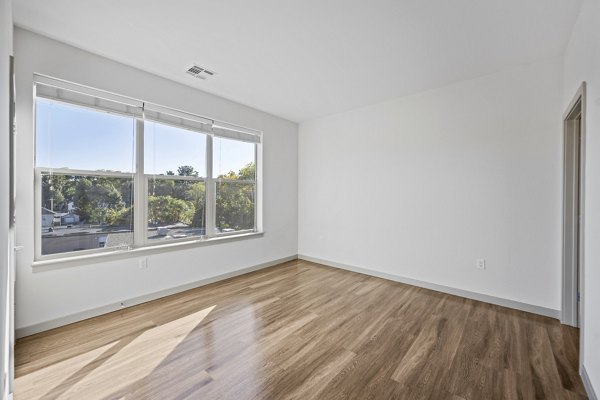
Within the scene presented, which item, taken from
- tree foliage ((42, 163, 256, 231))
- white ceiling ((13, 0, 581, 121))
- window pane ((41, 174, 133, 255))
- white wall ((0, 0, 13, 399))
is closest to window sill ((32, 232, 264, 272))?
window pane ((41, 174, 133, 255))

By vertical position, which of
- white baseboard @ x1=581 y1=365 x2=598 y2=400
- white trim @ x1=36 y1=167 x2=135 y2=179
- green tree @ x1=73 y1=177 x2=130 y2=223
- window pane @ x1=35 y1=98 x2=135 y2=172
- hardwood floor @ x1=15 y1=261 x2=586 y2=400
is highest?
window pane @ x1=35 y1=98 x2=135 y2=172

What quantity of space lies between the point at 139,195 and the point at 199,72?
1.66m

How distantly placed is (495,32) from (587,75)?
33.2 inches

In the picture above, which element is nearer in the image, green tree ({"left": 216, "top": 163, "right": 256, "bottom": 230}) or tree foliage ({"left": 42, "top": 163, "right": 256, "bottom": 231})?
tree foliage ({"left": 42, "top": 163, "right": 256, "bottom": 231})

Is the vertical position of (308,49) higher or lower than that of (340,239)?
higher

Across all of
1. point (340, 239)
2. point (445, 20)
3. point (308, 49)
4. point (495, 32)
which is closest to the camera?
point (445, 20)

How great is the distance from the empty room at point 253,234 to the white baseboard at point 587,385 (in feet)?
0.06

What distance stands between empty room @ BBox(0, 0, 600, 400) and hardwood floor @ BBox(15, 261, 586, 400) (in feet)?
0.06

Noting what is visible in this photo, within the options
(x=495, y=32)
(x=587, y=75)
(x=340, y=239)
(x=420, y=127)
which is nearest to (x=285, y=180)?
(x=340, y=239)

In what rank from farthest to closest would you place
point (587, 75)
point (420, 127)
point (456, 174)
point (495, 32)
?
1. point (420, 127)
2. point (456, 174)
3. point (495, 32)
4. point (587, 75)

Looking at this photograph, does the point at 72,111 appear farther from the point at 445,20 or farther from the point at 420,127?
the point at 420,127

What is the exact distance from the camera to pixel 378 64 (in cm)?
292

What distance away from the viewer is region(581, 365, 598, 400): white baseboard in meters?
1.58

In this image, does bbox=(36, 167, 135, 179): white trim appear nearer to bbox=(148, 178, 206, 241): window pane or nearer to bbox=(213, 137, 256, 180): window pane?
bbox=(148, 178, 206, 241): window pane
